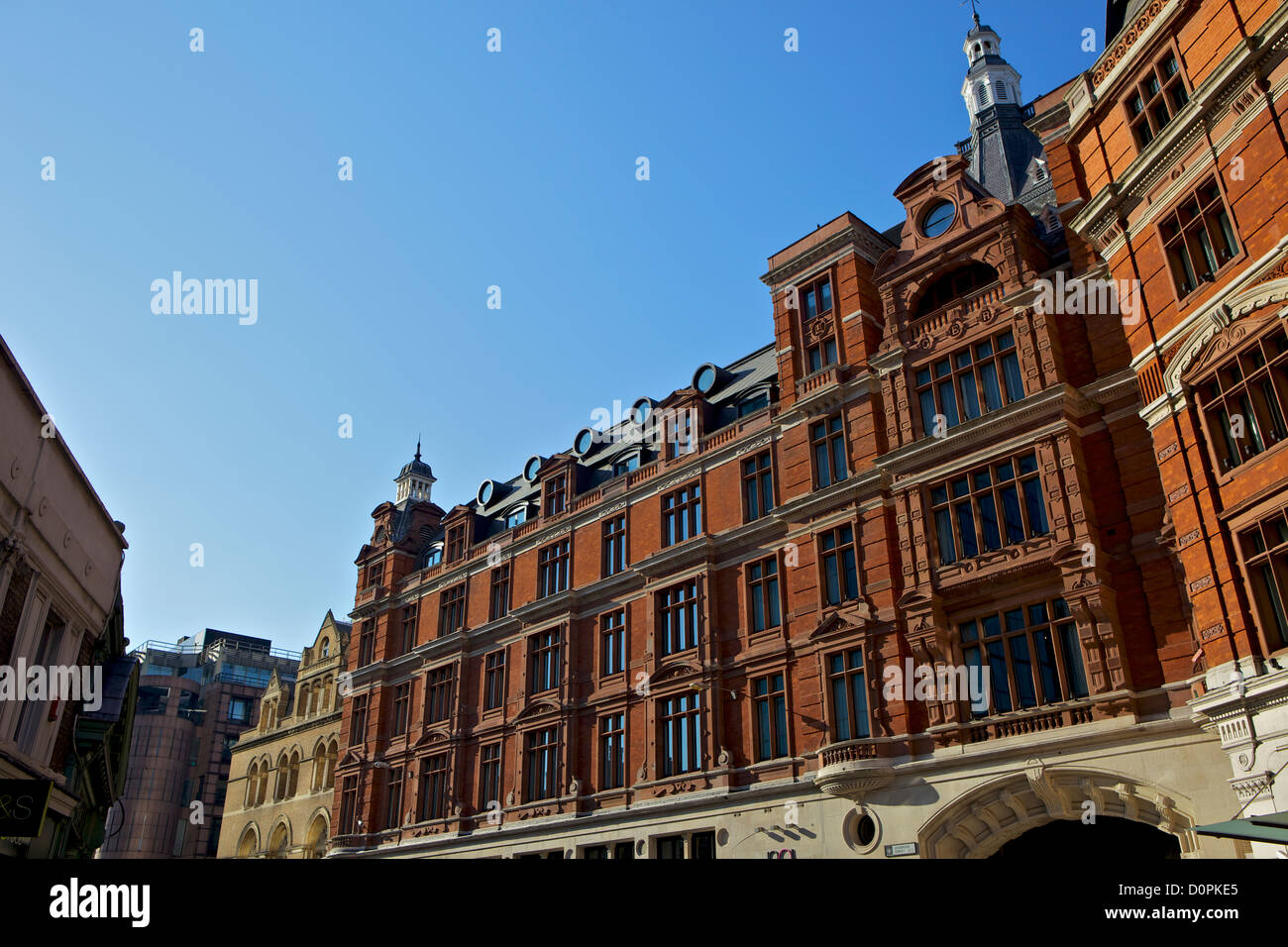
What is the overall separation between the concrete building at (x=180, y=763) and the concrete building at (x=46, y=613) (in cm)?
6281

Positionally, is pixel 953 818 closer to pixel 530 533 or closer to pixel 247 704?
pixel 530 533

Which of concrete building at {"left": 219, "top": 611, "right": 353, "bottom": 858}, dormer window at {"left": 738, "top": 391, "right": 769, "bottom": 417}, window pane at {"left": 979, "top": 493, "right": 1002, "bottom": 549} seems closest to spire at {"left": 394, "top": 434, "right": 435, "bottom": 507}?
concrete building at {"left": 219, "top": 611, "right": 353, "bottom": 858}

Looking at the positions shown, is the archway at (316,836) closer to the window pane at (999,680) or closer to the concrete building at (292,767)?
the concrete building at (292,767)

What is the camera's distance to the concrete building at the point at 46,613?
17.7m

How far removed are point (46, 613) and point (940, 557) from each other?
22.3m

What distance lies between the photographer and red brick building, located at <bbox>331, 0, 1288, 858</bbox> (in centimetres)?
2034

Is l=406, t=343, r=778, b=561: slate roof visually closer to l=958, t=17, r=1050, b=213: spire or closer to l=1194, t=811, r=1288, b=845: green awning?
l=958, t=17, r=1050, b=213: spire

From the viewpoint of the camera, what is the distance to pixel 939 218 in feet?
101

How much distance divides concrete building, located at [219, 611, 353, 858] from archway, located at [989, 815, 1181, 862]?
126 feet

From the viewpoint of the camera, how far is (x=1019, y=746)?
75.7 ft

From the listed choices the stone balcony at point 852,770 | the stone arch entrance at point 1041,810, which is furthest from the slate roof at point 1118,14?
the stone balcony at point 852,770

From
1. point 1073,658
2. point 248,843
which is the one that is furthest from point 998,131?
point 248,843

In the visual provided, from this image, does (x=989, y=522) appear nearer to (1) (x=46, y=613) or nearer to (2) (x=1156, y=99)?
(2) (x=1156, y=99)
